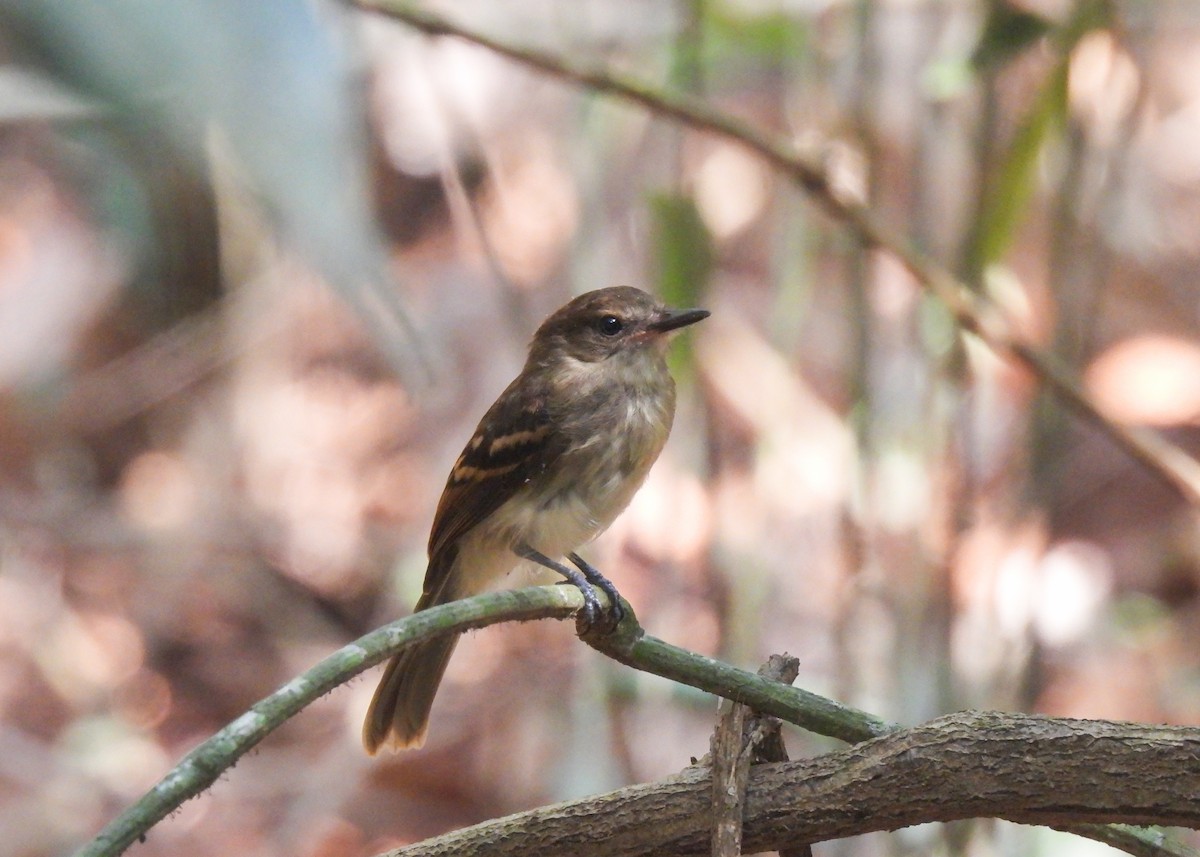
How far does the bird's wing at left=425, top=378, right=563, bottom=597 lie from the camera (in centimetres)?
263

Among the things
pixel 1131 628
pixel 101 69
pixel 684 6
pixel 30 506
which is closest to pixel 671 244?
pixel 684 6

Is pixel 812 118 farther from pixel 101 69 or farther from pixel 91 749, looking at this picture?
pixel 91 749

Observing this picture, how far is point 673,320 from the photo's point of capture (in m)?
2.71

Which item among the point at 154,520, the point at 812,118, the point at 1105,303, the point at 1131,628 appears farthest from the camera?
the point at 154,520


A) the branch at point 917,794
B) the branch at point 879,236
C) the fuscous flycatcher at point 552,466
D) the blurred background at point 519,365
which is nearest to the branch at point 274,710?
the branch at point 917,794

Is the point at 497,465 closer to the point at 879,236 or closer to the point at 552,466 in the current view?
the point at 552,466

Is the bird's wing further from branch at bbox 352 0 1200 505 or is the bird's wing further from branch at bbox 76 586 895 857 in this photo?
branch at bbox 76 586 895 857

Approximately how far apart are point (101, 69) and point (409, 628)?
0.55 metres

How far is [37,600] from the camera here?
18.7 ft

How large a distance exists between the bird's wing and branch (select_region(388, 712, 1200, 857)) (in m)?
1.29

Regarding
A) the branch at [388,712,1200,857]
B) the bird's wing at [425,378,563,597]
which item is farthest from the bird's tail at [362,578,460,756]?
the branch at [388,712,1200,857]

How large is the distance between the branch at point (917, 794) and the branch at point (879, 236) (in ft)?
4.47

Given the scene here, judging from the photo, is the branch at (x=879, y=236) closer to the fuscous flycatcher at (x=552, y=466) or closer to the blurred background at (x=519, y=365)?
the blurred background at (x=519, y=365)

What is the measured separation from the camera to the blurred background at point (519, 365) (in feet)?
9.29
